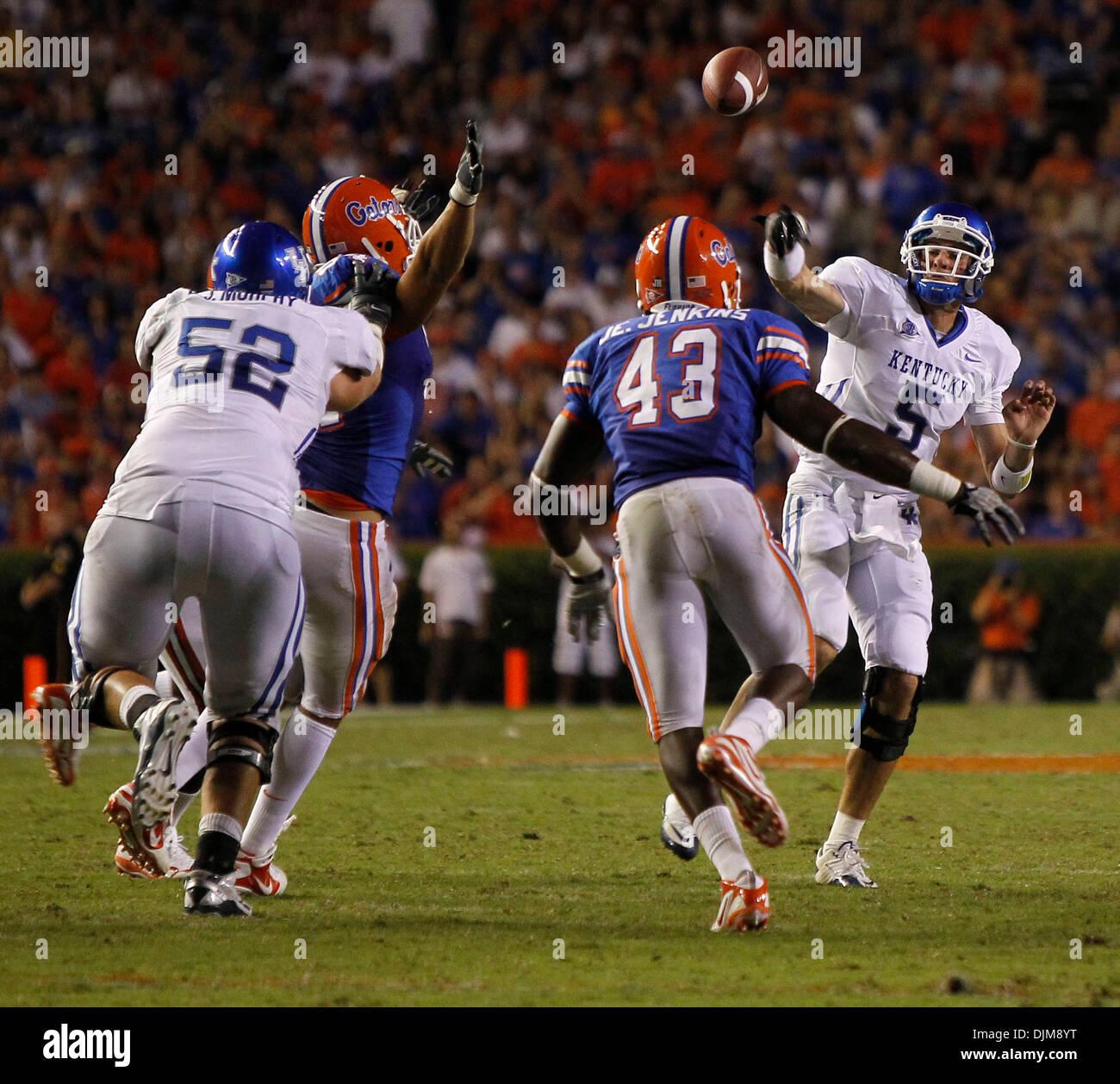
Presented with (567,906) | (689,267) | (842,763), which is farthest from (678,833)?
(842,763)

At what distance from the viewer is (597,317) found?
16.8 meters

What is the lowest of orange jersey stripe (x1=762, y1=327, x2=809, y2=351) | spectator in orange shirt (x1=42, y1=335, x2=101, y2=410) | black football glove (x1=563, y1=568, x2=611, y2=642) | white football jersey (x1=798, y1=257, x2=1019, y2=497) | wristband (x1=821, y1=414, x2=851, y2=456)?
black football glove (x1=563, y1=568, x2=611, y2=642)

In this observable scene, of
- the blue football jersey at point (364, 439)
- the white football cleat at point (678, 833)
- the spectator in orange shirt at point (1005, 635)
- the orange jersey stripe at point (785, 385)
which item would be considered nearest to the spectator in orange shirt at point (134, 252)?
the spectator in orange shirt at point (1005, 635)

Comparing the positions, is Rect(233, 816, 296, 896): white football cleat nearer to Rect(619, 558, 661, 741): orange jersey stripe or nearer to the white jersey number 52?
Rect(619, 558, 661, 741): orange jersey stripe

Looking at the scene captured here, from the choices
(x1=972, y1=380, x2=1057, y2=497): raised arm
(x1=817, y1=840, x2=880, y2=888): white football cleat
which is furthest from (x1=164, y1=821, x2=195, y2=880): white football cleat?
(x1=972, y1=380, x2=1057, y2=497): raised arm

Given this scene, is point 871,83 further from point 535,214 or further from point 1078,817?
point 1078,817

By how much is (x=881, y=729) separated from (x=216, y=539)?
2.63 m

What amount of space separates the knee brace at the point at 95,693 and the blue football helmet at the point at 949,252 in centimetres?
346

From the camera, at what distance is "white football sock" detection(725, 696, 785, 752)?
16.4 ft

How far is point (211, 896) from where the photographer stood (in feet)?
17.0

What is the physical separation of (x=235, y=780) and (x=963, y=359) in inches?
132

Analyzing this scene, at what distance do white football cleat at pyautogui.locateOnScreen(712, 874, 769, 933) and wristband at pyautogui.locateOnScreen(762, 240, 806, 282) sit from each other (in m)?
2.04

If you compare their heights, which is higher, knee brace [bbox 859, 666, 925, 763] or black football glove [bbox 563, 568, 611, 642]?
black football glove [bbox 563, 568, 611, 642]

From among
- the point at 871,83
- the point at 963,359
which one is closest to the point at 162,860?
the point at 963,359
